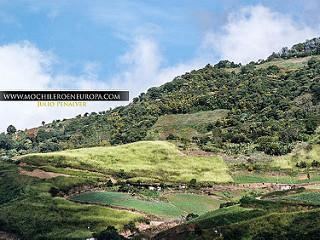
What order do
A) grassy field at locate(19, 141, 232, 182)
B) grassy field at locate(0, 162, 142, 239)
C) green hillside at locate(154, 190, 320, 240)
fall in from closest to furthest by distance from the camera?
green hillside at locate(154, 190, 320, 240), grassy field at locate(0, 162, 142, 239), grassy field at locate(19, 141, 232, 182)

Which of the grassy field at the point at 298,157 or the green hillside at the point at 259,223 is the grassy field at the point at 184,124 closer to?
the grassy field at the point at 298,157

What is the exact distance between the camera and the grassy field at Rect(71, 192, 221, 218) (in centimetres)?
8388

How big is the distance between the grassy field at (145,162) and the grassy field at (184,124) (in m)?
35.9

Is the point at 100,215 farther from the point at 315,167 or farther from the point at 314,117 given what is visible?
the point at 314,117

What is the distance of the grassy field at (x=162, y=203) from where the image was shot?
275ft

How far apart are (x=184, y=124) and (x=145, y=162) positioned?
54.4m

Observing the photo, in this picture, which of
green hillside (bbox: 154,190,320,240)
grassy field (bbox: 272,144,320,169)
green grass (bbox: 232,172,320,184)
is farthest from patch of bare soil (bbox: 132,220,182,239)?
grassy field (bbox: 272,144,320,169)

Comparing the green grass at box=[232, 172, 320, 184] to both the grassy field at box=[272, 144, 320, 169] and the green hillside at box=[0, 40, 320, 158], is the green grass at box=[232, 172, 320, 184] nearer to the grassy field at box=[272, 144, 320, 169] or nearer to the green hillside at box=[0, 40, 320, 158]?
the grassy field at box=[272, 144, 320, 169]

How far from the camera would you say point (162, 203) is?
292 ft

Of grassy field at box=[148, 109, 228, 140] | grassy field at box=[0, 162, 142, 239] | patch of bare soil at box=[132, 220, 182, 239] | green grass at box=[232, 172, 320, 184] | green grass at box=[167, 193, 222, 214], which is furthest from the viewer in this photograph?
grassy field at box=[148, 109, 228, 140]

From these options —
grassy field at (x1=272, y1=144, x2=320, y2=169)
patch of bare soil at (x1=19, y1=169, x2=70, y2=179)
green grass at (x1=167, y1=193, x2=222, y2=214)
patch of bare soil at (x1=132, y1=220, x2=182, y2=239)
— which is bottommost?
patch of bare soil at (x1=132, y1=220, x2=182, y2=239)

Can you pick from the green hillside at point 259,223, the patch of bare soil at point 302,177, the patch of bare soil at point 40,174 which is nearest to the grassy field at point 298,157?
the patch of bare soil at point 302,177

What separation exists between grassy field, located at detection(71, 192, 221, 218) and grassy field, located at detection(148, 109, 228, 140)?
6170 centimetres

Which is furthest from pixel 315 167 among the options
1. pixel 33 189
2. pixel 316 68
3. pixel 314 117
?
pixel 316 68
